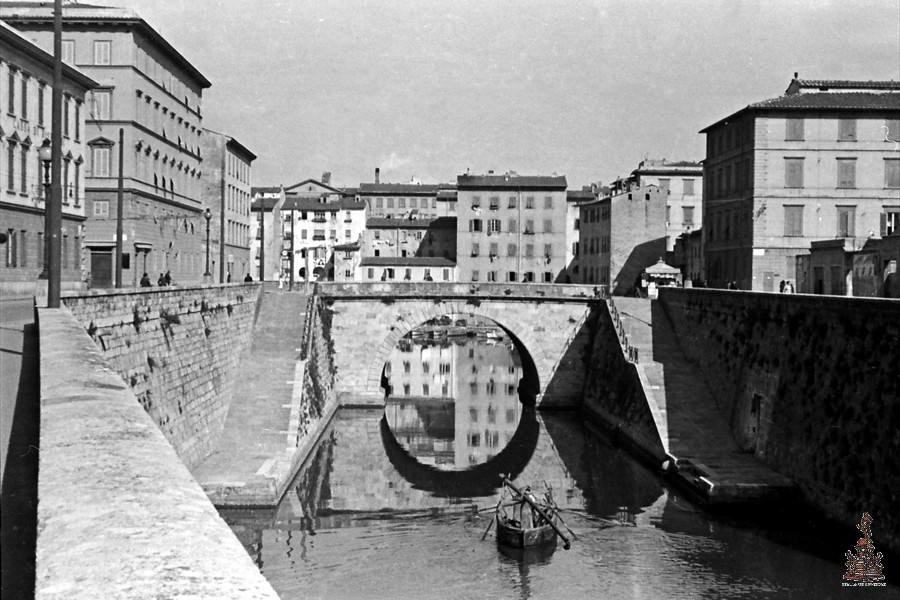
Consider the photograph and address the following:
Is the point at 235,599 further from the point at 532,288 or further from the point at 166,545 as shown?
the point at 532,288

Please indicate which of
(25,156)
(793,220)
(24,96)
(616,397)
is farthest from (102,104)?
(793,220)

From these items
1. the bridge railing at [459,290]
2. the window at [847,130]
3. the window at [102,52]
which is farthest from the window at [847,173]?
the window at [102,52]

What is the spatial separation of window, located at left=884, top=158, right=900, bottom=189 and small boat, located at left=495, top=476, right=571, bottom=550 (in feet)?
105

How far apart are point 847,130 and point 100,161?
3812 centimetres

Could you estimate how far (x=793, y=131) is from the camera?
49.4 m

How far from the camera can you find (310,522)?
27.1 m

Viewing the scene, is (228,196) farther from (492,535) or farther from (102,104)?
(492,535)

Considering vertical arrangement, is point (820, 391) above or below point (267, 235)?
below

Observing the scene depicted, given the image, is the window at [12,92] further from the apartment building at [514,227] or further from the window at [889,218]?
the apartment building at [514,227]

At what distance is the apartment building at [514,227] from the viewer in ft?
292

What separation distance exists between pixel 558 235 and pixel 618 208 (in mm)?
10252

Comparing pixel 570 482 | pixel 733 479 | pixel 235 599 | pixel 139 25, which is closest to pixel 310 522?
pixel 570 482

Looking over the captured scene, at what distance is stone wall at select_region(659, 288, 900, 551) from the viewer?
A: 76.4ft

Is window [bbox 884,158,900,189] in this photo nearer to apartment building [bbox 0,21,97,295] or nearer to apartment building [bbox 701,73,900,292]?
apartment building [bbox 701,73,900,292]
